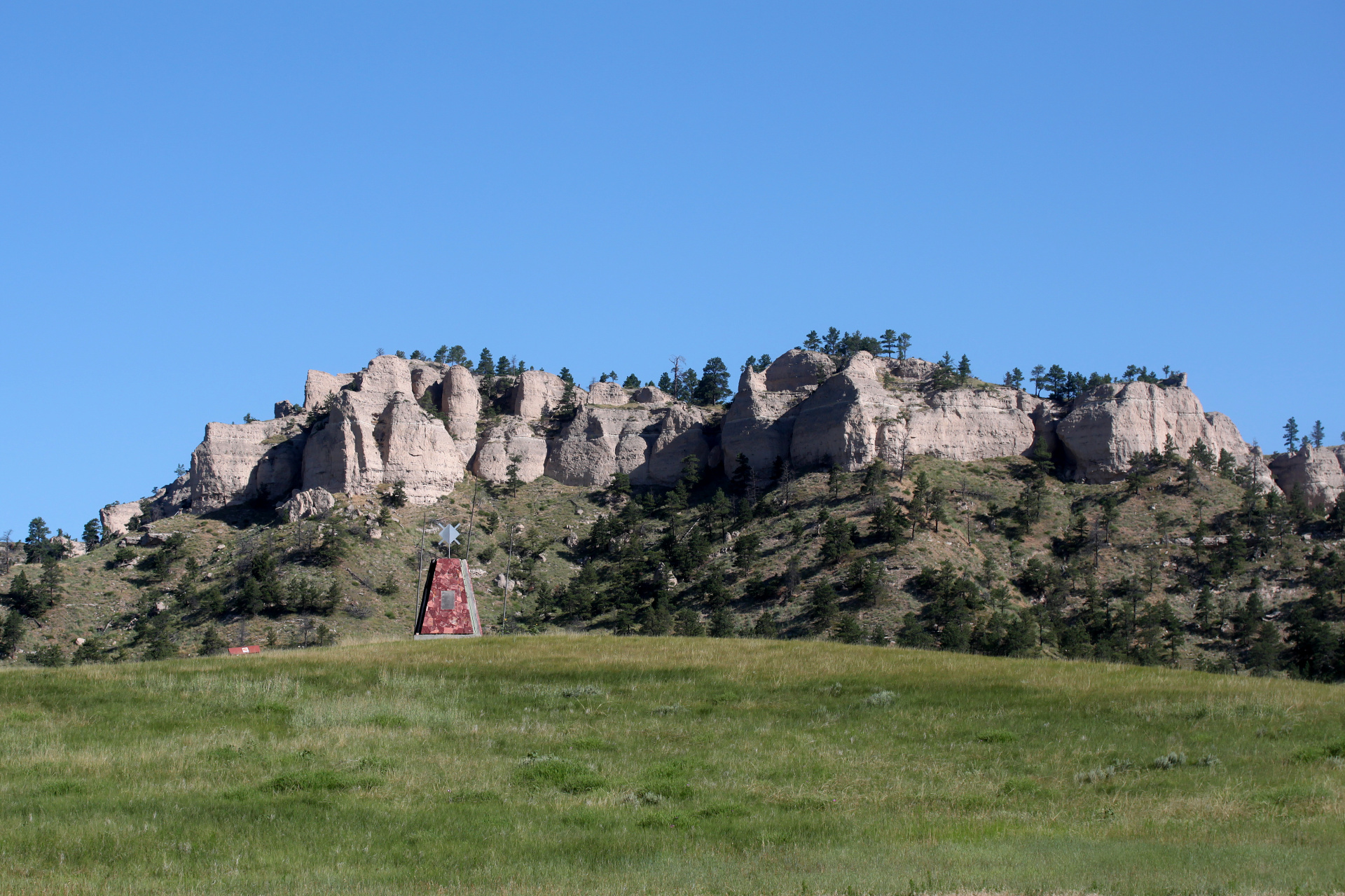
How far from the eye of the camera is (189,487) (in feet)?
300

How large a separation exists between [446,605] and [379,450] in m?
52.6

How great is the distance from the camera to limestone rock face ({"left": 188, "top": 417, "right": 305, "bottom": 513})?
A: 8800 cm

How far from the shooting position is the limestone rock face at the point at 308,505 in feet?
268

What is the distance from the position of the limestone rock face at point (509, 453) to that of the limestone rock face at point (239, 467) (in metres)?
13.0

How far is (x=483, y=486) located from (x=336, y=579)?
21610mm

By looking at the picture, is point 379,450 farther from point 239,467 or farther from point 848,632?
point 848,632

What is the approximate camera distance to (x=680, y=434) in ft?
315

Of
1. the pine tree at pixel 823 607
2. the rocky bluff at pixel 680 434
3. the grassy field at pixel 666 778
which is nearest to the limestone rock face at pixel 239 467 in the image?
the rocky bluff at pixel 680 434

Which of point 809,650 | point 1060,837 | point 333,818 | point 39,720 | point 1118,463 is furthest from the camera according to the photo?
point 1118,463

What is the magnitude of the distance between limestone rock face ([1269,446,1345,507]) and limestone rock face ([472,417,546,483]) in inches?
2081

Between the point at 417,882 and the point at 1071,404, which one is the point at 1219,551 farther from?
the point at 417,882

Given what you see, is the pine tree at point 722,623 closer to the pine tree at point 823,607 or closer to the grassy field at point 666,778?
the pine tree at point 823,607

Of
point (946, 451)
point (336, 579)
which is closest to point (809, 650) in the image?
point (336, 579)

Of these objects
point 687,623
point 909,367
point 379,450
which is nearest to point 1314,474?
point 909,367
